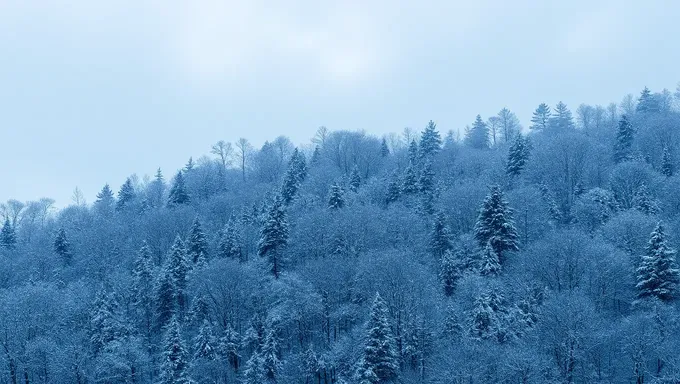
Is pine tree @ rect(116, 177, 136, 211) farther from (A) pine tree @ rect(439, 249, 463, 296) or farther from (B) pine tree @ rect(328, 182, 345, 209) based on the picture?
(A) pine tree @ rect(439, 249, 463, 296)

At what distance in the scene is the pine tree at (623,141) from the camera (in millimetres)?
75062

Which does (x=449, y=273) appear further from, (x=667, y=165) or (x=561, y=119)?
(x=561, y=119)

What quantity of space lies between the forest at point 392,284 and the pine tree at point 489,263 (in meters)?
0.12

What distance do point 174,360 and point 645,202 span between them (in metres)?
46.9

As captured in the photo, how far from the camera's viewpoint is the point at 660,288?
3856 cm

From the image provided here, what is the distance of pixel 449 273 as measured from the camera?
4788 cm

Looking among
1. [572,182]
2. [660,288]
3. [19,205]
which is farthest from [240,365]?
[19,205]

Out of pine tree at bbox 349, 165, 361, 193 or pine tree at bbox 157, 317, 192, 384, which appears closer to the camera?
pine tree at bbox 157, 317, 192, 384

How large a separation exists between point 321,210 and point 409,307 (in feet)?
70.1

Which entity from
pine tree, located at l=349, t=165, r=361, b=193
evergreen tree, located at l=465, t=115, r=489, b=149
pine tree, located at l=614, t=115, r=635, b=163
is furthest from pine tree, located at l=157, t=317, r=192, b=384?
evergreen tree, located at l=465, t=115, r=489, b=149

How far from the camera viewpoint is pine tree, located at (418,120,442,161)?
88375 millimetres

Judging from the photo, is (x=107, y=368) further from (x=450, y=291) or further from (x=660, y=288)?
(x=660, y=288)

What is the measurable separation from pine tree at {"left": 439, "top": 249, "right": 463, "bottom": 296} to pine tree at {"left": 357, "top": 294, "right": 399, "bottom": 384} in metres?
11.1

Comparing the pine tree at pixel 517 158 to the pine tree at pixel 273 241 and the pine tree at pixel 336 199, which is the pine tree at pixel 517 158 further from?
the pine tree at pixel 273 241
